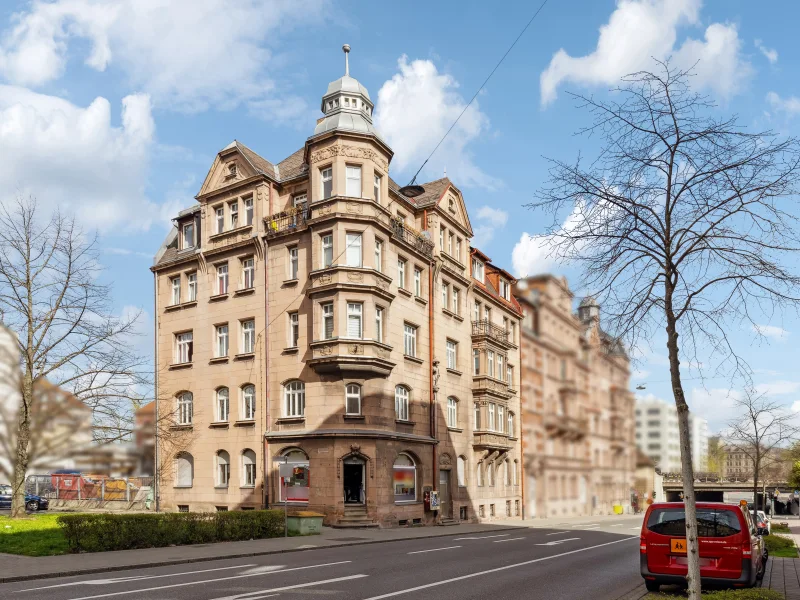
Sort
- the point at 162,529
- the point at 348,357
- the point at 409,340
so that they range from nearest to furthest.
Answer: the point at 162,529, the point at 348,357, the point at 409,340

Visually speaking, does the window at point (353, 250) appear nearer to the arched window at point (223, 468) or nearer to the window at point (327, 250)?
the window at point (327, 250)

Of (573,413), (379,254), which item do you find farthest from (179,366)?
(573,413)

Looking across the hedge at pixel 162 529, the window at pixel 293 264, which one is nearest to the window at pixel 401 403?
the window at pixel 293 264

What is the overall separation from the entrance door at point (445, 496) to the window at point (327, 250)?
532 inches

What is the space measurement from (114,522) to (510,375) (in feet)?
59.6

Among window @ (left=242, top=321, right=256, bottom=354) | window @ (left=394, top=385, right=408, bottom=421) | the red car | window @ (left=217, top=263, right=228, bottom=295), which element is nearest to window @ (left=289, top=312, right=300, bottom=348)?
window @ (left=242, top=321, right=256, bottom=354)

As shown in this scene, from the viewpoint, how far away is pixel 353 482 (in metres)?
35.8

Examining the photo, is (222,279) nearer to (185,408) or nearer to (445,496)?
(185,408)

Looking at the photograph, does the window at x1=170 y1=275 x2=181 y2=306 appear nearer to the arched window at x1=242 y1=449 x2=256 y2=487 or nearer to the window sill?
the window sill

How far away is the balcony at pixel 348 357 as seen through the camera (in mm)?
35375

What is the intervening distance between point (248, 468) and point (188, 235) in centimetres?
1504

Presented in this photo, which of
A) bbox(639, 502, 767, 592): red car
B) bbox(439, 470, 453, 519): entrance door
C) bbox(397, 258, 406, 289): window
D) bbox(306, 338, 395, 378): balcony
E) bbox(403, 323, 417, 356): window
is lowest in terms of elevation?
bbox(439, 470, 453, 519): entrance door

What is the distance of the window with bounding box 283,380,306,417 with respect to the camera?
37.4m

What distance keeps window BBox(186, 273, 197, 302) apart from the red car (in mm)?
34743
